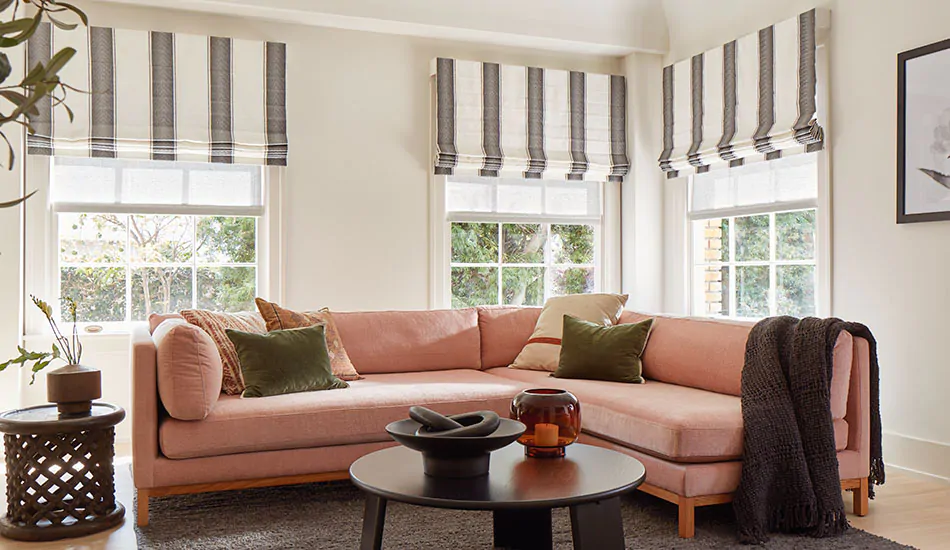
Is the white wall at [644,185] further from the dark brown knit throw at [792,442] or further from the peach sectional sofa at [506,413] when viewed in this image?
the dark brown knit throw at [792,442]

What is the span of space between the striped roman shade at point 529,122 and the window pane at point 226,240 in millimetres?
1288

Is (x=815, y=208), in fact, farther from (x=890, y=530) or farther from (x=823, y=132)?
(x=890, y=530)

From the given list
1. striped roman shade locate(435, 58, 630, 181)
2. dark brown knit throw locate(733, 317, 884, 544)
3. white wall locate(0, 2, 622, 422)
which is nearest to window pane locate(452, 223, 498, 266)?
white wall locate(0, 2, 622, 422)

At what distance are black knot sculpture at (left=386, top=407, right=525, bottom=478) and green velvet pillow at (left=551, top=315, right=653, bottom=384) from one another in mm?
1716

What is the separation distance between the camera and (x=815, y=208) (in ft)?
15.5

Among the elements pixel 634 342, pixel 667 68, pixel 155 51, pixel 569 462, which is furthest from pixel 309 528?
pixel 667 68

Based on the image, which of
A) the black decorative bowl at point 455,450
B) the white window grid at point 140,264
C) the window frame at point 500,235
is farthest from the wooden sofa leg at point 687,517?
the white window grid at point 140,264

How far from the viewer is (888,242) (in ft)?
14.0

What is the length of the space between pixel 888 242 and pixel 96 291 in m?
4.39

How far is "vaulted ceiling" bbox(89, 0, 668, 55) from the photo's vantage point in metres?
5.03

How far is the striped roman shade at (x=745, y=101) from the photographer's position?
4.64m

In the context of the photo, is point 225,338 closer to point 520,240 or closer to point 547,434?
point 547,434

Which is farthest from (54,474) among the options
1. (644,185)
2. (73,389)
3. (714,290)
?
(644,185)

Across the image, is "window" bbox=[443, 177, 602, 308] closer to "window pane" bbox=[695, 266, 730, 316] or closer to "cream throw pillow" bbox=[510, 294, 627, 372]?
"window pane" bbox=[695, 266, 730, 316]
